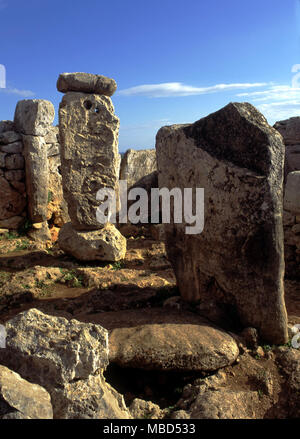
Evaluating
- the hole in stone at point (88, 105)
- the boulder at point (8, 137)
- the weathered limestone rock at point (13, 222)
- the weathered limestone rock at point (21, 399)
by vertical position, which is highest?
the hole in stone at point (88, 105)

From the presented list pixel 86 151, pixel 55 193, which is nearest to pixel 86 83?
pixel 86 151

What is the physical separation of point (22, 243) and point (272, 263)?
17.8 ft

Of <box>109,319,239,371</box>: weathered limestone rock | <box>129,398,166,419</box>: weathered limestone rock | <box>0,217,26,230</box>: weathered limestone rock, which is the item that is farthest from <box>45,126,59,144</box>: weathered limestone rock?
<box>129,398,166,419</box>: weathered limestone rock

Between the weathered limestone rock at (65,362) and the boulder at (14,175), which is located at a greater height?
the boulder at (14,175)

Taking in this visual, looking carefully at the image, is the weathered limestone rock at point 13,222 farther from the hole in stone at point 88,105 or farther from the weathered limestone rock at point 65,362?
the weathered limestone rock at point 65,362

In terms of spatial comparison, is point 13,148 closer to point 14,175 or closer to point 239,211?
point 14,175

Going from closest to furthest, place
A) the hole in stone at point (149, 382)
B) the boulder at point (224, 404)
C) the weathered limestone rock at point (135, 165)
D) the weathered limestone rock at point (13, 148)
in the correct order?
the boulder at point (224, 404)
the hole in stone at point (149, 382)
the weathered limestone rock at point (13, 148)
the weathered limestone rock at point (135, 165)

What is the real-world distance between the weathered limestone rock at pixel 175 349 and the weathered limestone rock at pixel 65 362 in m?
0.61

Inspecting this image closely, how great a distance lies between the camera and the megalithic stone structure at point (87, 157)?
5.82m

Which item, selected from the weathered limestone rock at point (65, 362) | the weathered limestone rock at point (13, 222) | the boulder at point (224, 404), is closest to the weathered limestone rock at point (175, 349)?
the boulder at point (224, 404)

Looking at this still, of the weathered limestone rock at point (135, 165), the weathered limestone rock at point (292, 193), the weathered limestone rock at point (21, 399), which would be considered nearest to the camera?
the weathered limestone rock at point (21, 399)

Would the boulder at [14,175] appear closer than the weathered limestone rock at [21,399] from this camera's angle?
No

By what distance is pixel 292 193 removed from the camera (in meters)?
5.02
